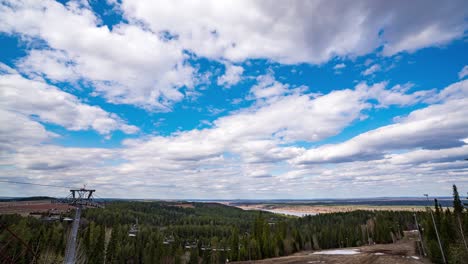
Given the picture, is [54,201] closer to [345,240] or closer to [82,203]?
[82,203]

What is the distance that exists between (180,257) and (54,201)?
86.5 meters

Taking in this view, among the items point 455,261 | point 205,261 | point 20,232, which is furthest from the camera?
point 205,261

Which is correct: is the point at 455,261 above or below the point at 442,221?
below

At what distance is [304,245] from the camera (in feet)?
389

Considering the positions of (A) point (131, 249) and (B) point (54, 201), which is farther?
(A) point (131, 249)

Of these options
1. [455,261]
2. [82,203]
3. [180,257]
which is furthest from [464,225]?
[180,257]

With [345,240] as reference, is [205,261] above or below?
below

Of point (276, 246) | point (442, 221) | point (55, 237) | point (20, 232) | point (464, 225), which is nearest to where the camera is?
point (464, 225)

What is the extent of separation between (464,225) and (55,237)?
124m

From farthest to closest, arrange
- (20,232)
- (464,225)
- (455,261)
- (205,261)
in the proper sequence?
1. (205,261)
2. (20,232)
3. (464,225)
4. (455,261)

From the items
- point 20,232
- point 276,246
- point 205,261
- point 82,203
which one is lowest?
point 205,261

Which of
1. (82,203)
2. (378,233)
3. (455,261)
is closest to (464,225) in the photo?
(455,261)

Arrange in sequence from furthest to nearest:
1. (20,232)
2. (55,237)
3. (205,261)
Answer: (205,261) → (55,237) → (20,232)

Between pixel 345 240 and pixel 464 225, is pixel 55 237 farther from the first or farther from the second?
pixel 464 225
